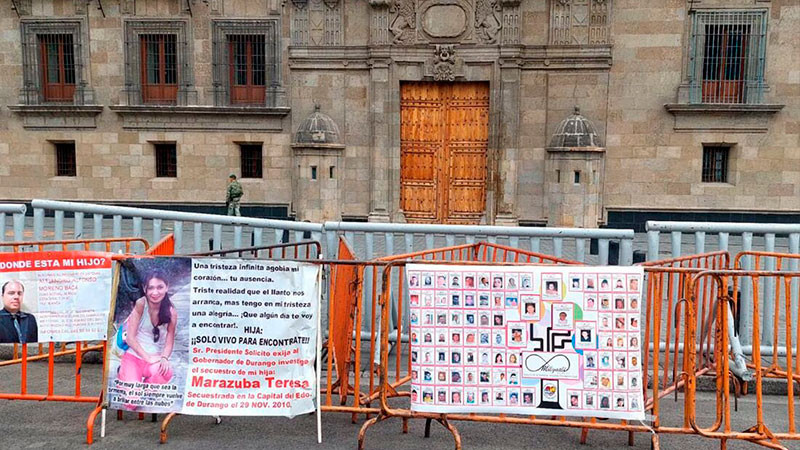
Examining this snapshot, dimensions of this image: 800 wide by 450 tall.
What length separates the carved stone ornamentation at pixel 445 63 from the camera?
55.3 feet

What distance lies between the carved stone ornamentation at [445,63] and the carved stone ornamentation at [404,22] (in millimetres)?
789

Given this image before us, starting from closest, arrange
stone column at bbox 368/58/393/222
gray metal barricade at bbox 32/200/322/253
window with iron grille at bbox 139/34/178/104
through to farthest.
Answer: gray metal barricade at bbox 32/200/322/253
stone column at bbox 368/58/393/222
window with iron grille at bbox 139/34/178/104

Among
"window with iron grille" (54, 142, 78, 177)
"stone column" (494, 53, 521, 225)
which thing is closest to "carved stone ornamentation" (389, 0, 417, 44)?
"stone column" (494, 53, 521, 225)

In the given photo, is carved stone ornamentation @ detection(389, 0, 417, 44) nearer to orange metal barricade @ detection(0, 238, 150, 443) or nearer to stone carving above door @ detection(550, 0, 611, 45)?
stone carving above door @ detection(550, 0, 611, 45)

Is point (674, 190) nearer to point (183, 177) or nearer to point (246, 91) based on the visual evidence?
point (246, 91)

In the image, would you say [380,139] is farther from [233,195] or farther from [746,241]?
[746,241]

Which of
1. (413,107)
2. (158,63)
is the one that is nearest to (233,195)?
(158,63)

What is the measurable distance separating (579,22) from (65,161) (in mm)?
15115

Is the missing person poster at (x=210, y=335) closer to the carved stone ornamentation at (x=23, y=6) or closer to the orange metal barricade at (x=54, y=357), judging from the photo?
the orange metal barricade at (x=54, y=357)

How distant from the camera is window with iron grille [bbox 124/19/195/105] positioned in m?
18.0

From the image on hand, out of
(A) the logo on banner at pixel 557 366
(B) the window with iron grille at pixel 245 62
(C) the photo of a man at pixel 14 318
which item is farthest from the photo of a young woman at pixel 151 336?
(B) the window with iron grille at pixel 245 62

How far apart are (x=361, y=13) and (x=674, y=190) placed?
940 centimetres

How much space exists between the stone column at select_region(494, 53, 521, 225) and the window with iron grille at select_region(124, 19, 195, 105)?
8555 mm

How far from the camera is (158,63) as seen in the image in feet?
60.2
